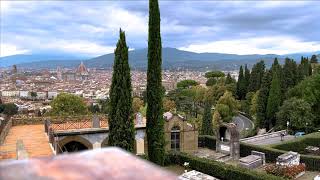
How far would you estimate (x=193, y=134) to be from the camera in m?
26.5

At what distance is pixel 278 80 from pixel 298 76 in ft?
28.3

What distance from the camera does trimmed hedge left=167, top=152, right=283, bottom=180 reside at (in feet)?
58.7

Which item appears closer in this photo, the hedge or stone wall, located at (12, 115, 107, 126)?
the hedge

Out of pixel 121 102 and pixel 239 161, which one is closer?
pixel 121 102

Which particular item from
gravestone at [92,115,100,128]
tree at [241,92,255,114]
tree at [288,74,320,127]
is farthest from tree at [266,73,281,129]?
gravestone at [92,115,100,128]

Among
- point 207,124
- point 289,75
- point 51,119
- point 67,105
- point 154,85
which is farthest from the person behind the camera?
point 289,75

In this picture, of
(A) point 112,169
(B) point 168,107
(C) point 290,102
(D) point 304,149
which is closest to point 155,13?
(D) point 304,149

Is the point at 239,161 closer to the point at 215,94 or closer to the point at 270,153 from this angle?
the point at 270,153

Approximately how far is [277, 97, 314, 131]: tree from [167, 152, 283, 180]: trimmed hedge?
19626 mm

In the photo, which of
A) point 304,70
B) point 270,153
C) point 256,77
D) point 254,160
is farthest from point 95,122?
point 256,77

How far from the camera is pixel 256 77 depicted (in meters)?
63.9

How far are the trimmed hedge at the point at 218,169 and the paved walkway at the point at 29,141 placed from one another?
25.2 feet

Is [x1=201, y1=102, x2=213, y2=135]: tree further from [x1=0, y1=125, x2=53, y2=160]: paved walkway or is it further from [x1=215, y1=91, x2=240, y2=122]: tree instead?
[x1=0, y1=125, x2=53, y2=160]: paved walkway

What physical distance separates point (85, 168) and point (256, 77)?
6477 centimetres
